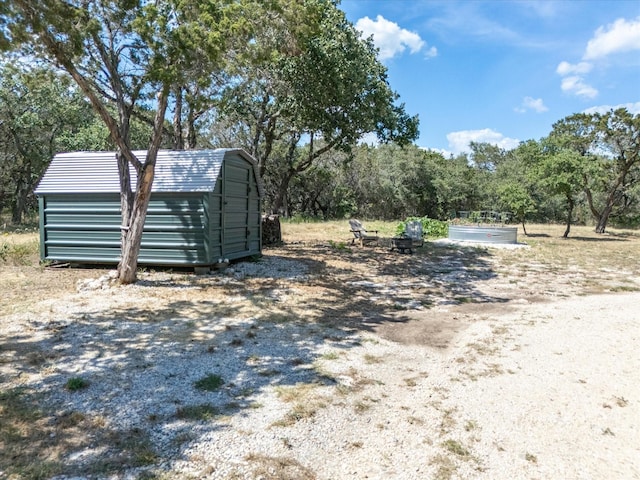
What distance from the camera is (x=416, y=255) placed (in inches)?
551

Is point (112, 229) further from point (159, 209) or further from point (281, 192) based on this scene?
point (281, 192)

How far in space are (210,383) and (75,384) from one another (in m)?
1.12

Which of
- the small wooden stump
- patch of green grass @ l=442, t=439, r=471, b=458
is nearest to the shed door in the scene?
the small wooden stump

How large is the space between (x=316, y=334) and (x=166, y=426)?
8.75ft

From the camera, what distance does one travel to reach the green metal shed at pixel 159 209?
905 cm

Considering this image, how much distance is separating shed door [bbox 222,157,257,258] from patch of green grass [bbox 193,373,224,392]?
5908 mm

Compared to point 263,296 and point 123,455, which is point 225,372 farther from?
point 263,296

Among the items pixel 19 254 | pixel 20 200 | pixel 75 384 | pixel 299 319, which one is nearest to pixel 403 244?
pixel 299 319

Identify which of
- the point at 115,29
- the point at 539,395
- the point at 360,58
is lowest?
the point at 539,395

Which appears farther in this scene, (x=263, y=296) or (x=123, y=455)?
(x=263, y=296)

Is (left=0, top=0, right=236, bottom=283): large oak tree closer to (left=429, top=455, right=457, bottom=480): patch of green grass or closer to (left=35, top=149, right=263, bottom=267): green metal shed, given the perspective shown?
(left=35, top=149, right=263, bottom=267): green metal shed

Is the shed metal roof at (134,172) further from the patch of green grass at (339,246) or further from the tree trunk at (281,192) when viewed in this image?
the tree trunk at (281,192)

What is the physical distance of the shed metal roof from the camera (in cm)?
906

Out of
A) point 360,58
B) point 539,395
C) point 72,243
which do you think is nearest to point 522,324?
point 539,395
